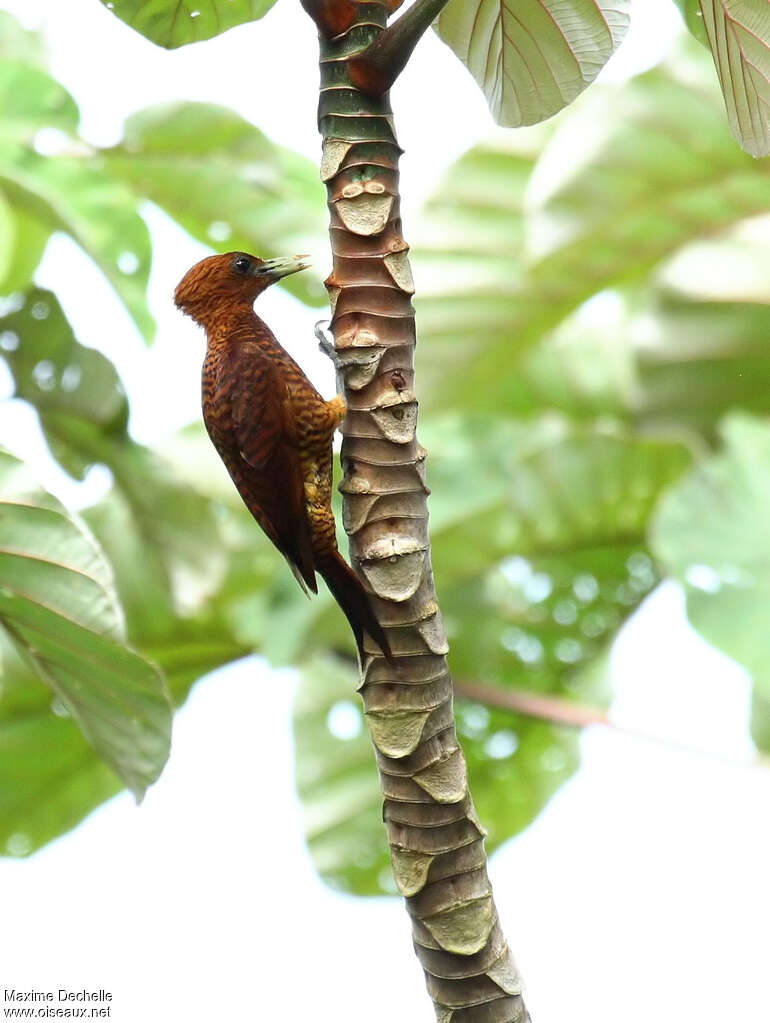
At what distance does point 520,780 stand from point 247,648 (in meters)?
0.96

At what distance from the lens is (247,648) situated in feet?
12.6

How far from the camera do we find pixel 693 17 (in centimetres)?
172

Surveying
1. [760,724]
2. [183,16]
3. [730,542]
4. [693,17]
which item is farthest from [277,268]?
[760,724]

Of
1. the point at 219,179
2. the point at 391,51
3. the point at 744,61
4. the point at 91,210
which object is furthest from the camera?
the point at 219,179

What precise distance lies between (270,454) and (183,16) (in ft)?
2.03

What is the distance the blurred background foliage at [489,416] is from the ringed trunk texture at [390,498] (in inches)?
50.0

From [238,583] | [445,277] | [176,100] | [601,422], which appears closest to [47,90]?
[176,100]

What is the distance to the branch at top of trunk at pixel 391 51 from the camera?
139 centimetres

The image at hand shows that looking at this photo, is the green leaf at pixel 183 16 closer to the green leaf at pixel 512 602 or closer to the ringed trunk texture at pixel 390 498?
the ringed trunk texture at pixel 390 498

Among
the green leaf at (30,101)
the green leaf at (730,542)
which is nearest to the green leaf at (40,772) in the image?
the green leaf at (30,101)

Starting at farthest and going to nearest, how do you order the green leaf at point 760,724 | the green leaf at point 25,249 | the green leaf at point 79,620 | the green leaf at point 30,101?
the green leaf at point 760,724 → the green leaf at point 25,249 → the green leaf at point 30,101 → the green leaf at point 79,620

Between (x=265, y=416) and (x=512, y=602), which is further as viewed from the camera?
(x=512, y=602)

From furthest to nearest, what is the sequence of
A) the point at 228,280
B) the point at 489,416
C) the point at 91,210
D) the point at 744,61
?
the point at 489,416 < the point at 91,210 < the point at 228,280 < the point at 744,61

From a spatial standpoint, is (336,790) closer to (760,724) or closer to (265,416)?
(760,724)
